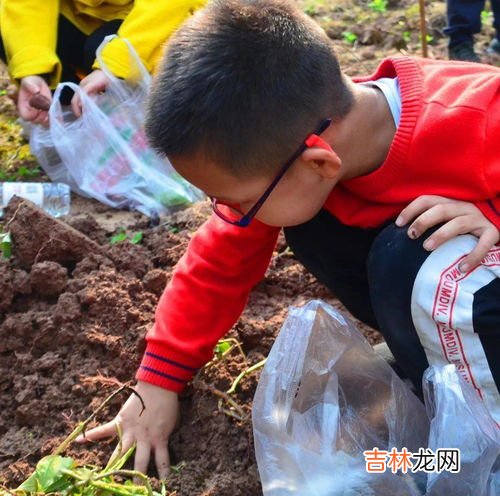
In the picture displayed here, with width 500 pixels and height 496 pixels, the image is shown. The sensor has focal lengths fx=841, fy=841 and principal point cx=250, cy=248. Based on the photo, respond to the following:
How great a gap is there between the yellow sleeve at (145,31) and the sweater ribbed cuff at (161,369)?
4.16 feet

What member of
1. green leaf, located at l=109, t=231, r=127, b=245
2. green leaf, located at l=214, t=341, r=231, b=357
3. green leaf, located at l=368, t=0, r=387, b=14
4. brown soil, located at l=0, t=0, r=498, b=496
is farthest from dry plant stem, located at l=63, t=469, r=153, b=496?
green leaf, located at l=368, t=0, r=387, b=14

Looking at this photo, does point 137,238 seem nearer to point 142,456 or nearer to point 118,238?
point 118,238

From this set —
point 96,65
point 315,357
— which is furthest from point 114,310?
point 96,65

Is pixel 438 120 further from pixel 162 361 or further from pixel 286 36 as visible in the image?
pixel 162 361

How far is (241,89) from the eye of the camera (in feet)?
4.10

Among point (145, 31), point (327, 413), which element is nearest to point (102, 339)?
point (327, 413)

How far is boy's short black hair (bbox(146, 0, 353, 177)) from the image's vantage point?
4.10ft

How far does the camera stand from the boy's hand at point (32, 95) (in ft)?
8.66

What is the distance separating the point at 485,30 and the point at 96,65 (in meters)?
1.95

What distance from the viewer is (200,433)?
162 cm

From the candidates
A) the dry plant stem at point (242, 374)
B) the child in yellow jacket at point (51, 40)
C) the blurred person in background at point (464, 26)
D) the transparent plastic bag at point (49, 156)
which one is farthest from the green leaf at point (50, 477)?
the blurred person in background at point (464, 26)

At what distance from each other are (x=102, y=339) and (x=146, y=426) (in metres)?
0.27

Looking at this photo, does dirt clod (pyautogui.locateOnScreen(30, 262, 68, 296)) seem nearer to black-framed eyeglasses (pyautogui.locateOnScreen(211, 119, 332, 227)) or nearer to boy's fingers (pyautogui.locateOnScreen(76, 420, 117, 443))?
boy's fingers (pyautogui.locateOnScreen(76, 420, 117, 443))

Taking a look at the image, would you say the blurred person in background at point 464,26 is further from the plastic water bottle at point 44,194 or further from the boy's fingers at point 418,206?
the boy's fingers at point 418,206
